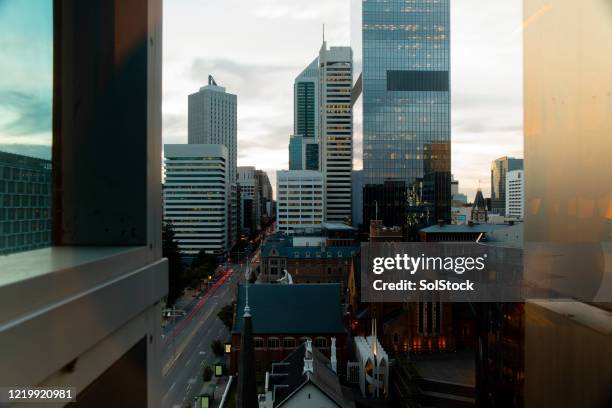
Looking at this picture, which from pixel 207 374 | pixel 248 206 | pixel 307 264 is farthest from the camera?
pixel 248 206

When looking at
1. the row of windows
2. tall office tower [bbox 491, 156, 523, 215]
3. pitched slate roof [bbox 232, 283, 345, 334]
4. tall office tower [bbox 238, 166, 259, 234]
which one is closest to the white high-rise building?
tall office tower [bbox 491, 156, 523, 215]

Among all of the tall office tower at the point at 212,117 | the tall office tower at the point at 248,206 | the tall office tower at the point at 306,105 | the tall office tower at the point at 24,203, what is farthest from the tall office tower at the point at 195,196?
the tall office tower at the point at 306,105

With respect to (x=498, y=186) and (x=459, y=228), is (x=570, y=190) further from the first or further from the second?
(x=498, y=186)

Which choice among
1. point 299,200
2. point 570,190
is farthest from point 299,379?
point 299,200

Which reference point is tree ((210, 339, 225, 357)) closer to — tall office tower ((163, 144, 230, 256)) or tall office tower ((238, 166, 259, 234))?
tall office tower ((163, 144, 230, 256))

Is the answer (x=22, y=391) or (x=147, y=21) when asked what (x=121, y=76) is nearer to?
(x=147, y=21)

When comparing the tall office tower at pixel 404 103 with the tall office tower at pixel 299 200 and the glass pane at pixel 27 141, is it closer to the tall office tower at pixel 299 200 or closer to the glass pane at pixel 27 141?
the tall office tower at pixel 299 200
